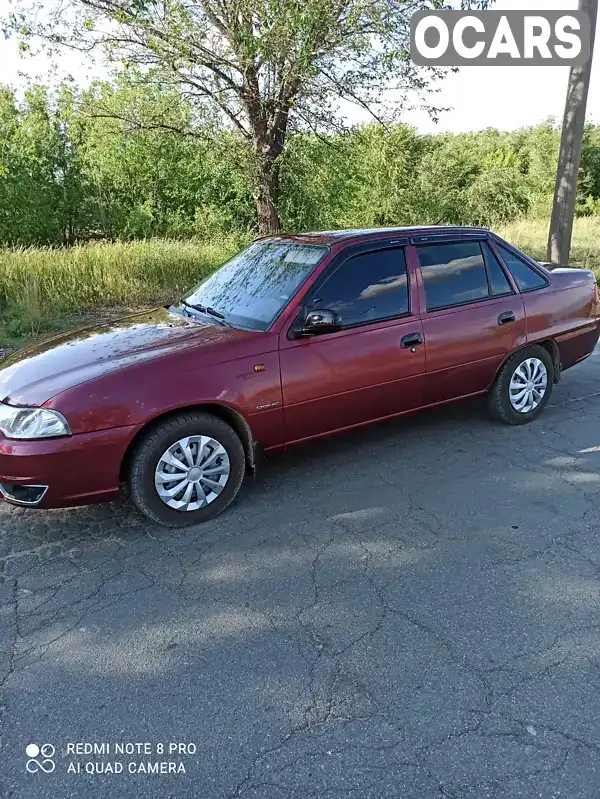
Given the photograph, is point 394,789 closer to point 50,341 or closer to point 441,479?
point 441,479

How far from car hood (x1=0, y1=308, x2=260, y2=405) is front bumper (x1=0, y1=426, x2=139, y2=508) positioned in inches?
10.9

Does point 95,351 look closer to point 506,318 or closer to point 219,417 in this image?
point 219,417

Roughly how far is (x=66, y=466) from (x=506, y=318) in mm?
3460

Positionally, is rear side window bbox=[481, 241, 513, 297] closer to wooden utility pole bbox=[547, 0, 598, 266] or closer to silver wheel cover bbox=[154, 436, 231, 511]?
silver wheel cover bbox=[154, 436, 231, 511]

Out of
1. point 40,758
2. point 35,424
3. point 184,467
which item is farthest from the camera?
point 184,467

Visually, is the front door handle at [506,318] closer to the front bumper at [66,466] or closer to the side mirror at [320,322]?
the side mirror at [320,322]

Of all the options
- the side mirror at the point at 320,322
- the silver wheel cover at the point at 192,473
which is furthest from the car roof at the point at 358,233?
the silver wheel cover at the point at 192,473

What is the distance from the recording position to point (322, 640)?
8.73 ft

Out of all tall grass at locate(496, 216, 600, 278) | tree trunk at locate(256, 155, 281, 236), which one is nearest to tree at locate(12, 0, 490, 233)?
tree trunk at locate(256, 155, 281, 236)

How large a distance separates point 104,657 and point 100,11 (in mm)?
10212

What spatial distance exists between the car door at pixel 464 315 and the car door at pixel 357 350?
15 centimetres

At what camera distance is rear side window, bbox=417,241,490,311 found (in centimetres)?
450

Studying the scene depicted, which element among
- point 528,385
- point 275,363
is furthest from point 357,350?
point 528,385

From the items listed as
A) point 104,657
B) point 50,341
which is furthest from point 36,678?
point 50,341
